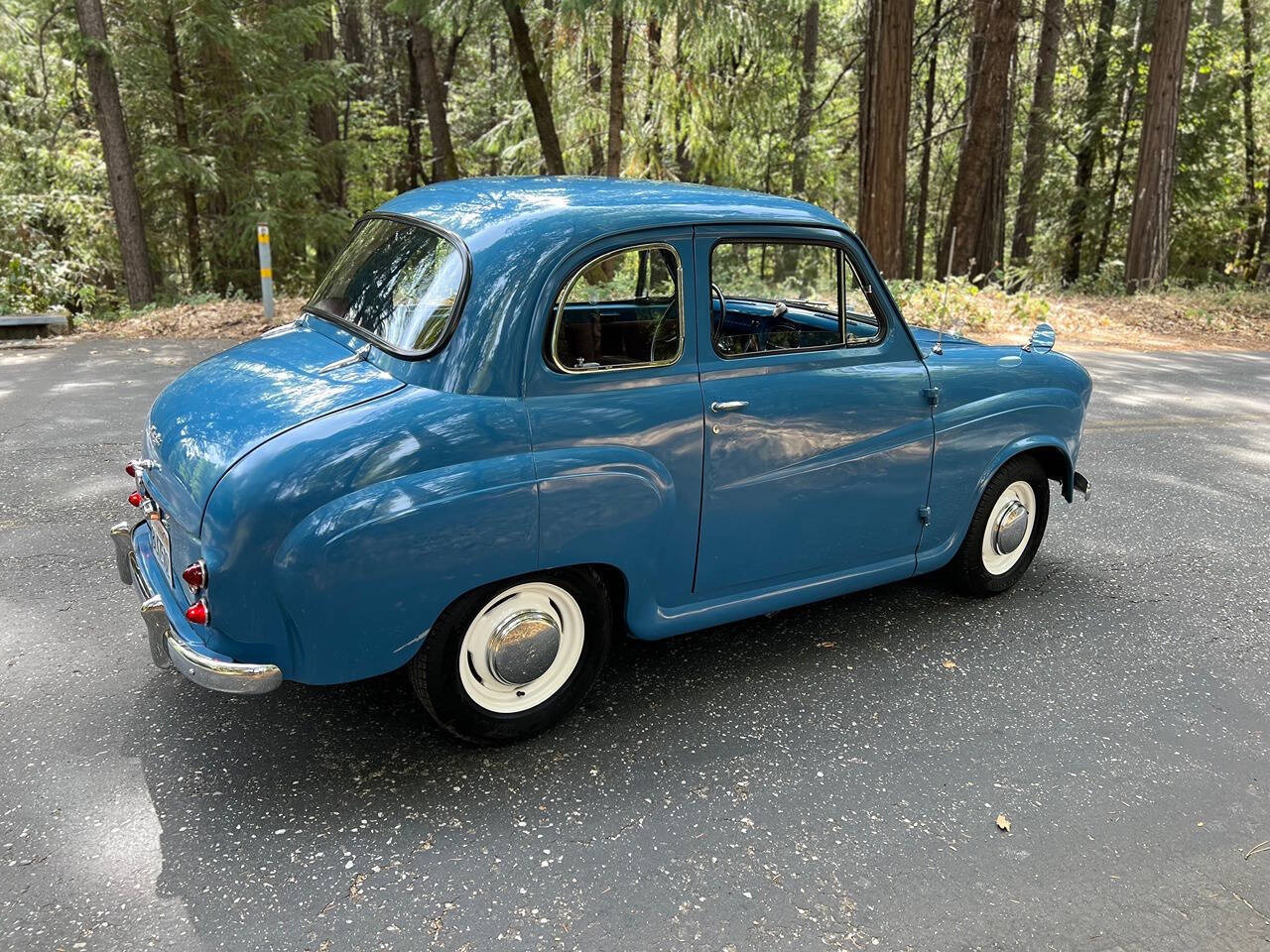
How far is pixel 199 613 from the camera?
8.66 feet

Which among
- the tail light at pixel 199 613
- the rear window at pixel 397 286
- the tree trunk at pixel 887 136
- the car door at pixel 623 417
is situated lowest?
the tail light at pixel 199 613

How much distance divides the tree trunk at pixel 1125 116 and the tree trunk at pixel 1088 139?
44 cm

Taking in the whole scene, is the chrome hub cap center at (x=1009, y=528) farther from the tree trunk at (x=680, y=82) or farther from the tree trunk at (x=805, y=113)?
the tree trunk at (x=805, y=113)

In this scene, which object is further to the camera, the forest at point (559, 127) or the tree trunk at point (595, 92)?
the tree trunk at point (595, 92)

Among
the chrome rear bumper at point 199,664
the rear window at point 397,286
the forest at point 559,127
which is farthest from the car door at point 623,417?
the forest at point 559,127

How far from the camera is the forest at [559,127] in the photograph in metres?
13.0

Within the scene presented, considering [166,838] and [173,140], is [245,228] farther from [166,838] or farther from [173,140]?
[166,838]

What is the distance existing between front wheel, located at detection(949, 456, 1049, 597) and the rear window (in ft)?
8.50

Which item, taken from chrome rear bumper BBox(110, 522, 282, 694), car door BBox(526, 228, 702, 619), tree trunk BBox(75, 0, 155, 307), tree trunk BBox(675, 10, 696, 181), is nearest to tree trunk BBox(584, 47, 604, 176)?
tree trunk BBox(675, 10, 696, 181)

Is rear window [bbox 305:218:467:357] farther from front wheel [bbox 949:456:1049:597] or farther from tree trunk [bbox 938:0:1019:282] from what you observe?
tree trunk [bbox 938:0:1019:282]

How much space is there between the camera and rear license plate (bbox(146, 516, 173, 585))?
302cm

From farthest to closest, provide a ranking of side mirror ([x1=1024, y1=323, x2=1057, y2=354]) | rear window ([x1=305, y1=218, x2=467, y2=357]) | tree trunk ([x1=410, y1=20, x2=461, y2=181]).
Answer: tree trunk ([x1=410, y1=20, x2=461, y2=181]) → side mirror ([x1=1024, y1=323, x2=1057, y2=354]) → rear window ([x1=305, y1=218, x2=467, y2=357])

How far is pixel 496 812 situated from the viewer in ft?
9.13

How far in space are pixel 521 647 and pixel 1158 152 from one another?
1609 centimetres
